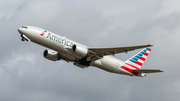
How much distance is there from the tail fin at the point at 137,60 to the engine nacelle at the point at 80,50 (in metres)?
9.97

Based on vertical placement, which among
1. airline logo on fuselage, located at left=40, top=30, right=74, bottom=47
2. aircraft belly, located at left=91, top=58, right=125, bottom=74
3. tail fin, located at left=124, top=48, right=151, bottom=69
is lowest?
aircraft belly, located at left=91, top=58, right=125, bottom=74

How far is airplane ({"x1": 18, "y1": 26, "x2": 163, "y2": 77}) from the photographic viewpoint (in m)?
47.6

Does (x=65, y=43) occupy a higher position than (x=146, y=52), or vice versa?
(x=146, y=52)

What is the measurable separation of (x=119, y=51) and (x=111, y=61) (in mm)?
4416

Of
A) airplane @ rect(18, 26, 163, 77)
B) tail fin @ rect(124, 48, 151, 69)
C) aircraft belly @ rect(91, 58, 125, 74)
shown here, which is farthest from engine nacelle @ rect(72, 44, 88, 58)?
tail fin @ rect(124, 48, 151, 69)

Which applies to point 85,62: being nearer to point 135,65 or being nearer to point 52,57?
point 52,57

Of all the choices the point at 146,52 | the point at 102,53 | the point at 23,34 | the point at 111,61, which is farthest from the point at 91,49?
the point at 146,52

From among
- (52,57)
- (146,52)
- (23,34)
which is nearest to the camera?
(23,34)

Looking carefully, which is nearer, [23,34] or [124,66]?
[23,34]

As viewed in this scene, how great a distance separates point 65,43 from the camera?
160 ft

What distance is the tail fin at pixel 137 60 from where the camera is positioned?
5733 centimetres

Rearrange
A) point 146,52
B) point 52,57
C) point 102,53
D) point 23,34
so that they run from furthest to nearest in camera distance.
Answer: point 146,52 → point 52,57 → point 102,53 → point 23,34

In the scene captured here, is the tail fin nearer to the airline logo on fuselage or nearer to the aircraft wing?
the aircraft wing

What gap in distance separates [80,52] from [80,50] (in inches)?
12.0
